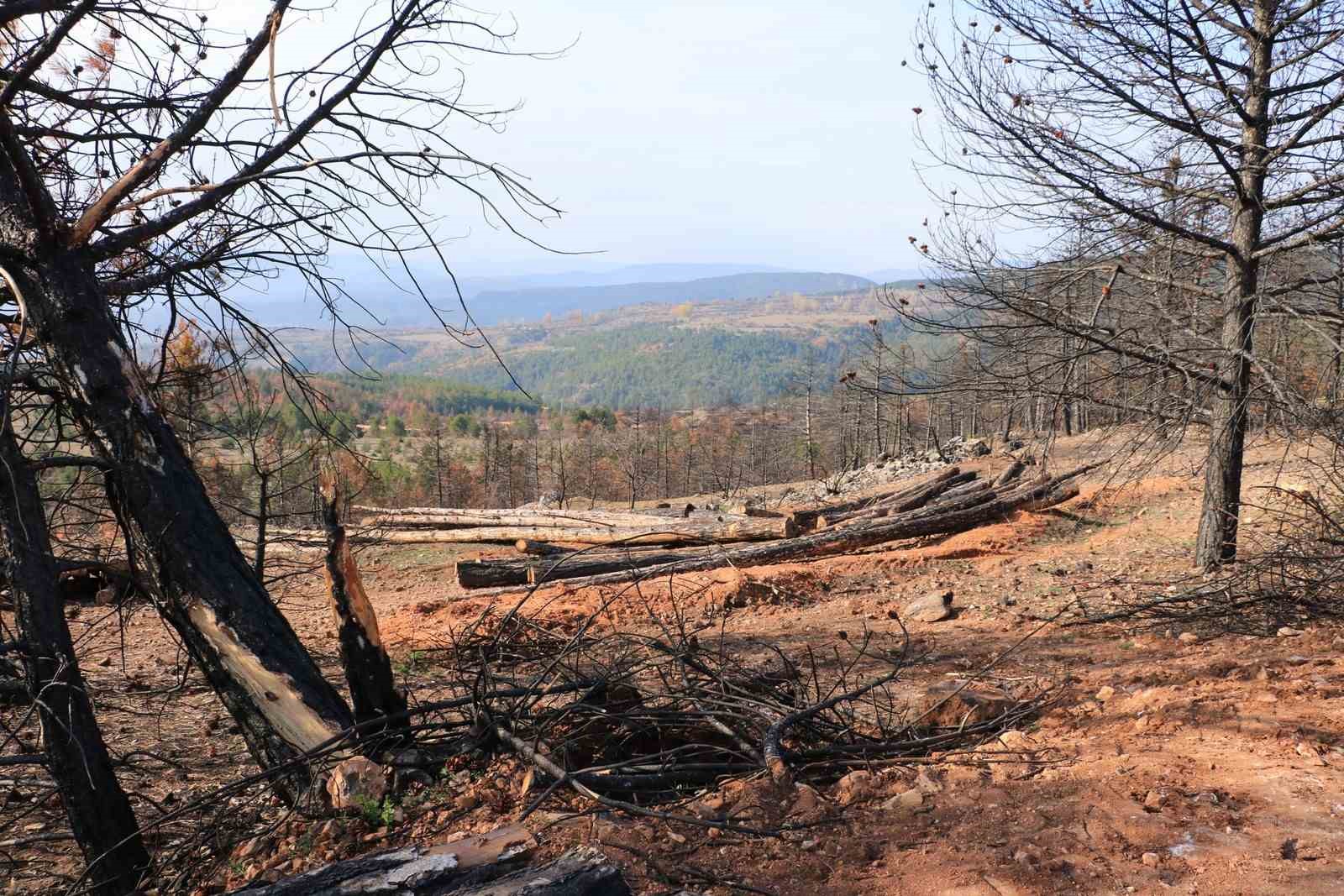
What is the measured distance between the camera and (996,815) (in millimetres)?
2918

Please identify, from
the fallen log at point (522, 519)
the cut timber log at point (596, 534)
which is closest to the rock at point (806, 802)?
the cut timber log at point (596, 534)

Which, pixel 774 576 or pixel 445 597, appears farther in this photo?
pixel 445 597

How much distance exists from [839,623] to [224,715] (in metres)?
4.96

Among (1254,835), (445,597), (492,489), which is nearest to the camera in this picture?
(1254,835)

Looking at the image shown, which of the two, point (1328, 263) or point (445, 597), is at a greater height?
point (1328, 263)

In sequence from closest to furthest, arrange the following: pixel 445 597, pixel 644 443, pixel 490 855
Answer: pixel 490 855 < pixel 445 597 < pixel 644 443

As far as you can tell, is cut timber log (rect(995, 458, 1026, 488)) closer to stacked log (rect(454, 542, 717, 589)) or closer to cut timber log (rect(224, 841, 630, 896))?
stacked log (rect(454, 542, 717, 589))

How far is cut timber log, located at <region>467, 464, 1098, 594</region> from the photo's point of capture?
31.0ft

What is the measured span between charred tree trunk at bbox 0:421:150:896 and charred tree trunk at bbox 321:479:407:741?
2.99 feet

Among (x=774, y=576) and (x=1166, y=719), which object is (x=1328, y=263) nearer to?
(x=1166, y=719)

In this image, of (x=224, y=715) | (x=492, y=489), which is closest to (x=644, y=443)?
(x=492, y=489)

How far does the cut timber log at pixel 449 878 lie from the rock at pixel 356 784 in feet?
2.22

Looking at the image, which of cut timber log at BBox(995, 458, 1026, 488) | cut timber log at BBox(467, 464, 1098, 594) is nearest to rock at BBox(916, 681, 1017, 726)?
cut timber log at BBox(467, 464, 1098, 594)

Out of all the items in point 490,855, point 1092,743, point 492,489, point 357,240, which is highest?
point 357,240
